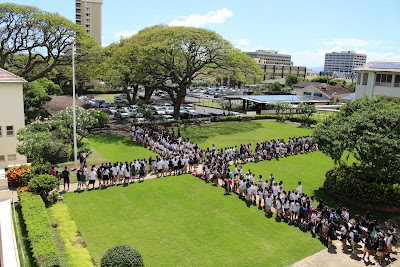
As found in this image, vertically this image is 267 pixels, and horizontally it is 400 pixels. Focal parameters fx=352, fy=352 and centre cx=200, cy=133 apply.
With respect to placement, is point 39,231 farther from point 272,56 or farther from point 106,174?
point 272,56

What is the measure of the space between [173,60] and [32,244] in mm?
26858

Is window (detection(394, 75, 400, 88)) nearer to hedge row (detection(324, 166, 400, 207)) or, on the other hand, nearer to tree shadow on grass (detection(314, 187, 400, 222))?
hedge row (detection(324, 166, 400, 207))

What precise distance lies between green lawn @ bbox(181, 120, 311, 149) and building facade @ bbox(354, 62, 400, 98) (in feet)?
23.9

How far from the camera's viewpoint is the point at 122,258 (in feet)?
33.5

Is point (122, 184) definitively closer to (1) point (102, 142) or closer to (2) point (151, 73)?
(1) point (102, 142)

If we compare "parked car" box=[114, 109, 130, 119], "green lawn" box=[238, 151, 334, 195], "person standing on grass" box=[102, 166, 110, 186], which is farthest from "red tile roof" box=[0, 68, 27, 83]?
"parked car" box=[114, 109, 130, 119]

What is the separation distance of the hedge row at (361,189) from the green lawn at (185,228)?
16.6 ft

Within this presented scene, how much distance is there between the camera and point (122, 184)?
2016cm

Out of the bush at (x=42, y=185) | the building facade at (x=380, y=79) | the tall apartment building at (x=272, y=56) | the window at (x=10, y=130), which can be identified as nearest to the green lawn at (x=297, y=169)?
the building facade at (x=380, y=79)

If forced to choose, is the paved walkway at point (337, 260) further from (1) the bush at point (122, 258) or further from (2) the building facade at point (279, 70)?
(2) the building facade at point (279, 70)

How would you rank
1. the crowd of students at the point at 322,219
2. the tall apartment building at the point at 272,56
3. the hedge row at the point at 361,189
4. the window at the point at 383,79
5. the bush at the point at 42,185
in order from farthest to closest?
the tall apartment building at the point at 272,56, the window at the point at 383,79, the hedge row at the point at 361,189, the bush at the point at 42,185, the crowd of students at the point at 322,219

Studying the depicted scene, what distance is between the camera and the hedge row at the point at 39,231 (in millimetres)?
11318

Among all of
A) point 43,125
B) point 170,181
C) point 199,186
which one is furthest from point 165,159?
point 43,125

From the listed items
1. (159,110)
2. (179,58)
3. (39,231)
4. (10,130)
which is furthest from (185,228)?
(159,110)
